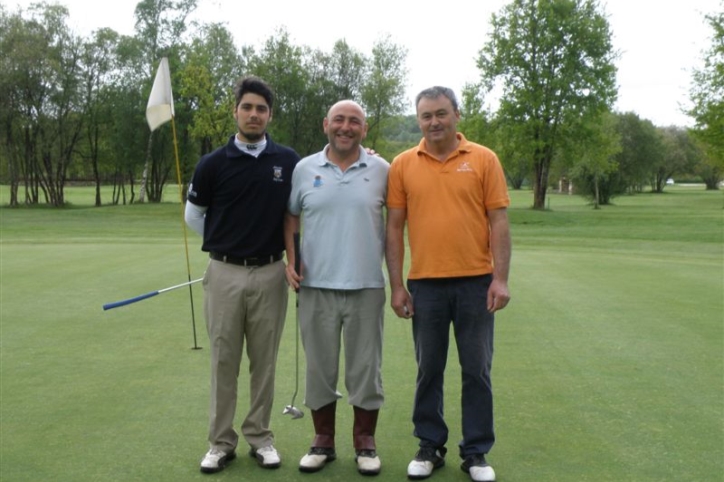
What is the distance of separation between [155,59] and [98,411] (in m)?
46.1

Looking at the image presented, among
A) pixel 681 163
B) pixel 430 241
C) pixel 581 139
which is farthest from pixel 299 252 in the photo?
pixel 681 163

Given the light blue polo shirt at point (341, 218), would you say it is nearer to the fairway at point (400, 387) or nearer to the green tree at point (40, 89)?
the fairway at point (400, 387)

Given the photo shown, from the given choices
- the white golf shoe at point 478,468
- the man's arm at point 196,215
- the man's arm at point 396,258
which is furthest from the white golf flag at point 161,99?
the white golf shoe at point 478,468

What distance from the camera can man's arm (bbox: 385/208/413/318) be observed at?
414cm

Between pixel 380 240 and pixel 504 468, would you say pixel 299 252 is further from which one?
pixel 504 468

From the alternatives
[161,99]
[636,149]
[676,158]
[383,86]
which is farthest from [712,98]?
[676,158]

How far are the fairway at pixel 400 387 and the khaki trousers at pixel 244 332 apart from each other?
194 millimetres

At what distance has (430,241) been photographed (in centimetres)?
403

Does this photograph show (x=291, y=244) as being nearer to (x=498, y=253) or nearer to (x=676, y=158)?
(x=498, y=253)

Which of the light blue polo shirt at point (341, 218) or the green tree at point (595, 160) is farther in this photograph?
the green tree at point (595, 160)

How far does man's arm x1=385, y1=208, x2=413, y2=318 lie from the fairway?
2.53 ft

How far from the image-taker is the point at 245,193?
4203mm

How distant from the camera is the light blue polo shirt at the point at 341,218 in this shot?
13.5ft

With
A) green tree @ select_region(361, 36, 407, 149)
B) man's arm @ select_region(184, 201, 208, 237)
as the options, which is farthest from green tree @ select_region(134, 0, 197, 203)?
man's arm @ select_region(184, 201, 208, 237)
